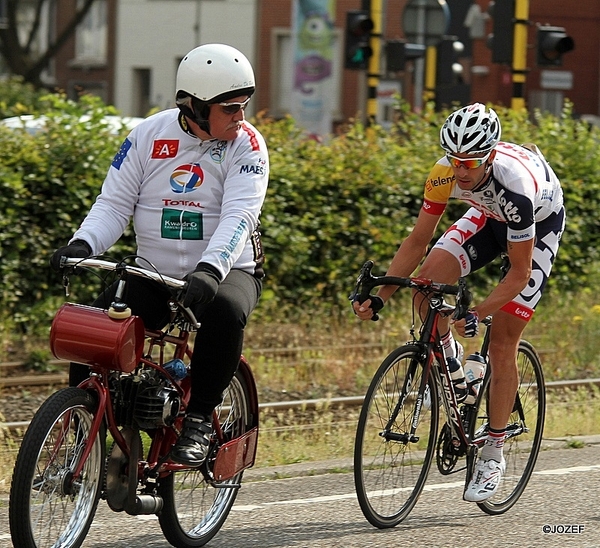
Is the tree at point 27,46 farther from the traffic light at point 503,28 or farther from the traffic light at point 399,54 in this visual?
the traffic light at point 503,28

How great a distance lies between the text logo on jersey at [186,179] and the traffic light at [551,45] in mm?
11538

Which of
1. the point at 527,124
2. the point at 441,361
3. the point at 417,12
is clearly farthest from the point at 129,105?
the point at 441,361

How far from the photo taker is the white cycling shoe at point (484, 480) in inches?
255

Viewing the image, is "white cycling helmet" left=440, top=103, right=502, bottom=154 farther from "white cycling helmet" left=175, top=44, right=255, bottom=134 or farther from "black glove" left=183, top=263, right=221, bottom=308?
"black glove" left=183, top=263, right=221, bottom=308

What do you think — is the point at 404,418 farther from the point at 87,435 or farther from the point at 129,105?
the point at 129,105

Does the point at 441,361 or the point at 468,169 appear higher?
the point at 468,169

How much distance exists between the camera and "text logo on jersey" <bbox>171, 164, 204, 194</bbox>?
5.41 meters

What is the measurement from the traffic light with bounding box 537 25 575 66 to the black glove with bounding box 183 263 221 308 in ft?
39.3

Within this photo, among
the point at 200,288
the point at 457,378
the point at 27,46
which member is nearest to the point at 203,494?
the point at 200,288

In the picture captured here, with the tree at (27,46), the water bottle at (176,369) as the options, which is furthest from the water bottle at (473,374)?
the tree at (27,46)

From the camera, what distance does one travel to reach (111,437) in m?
5.26

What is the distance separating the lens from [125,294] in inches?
211

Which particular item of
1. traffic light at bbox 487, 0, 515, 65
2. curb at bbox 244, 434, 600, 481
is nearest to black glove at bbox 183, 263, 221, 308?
curb at bbox 244, 434, 600, 481

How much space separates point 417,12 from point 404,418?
1338 centimetres
